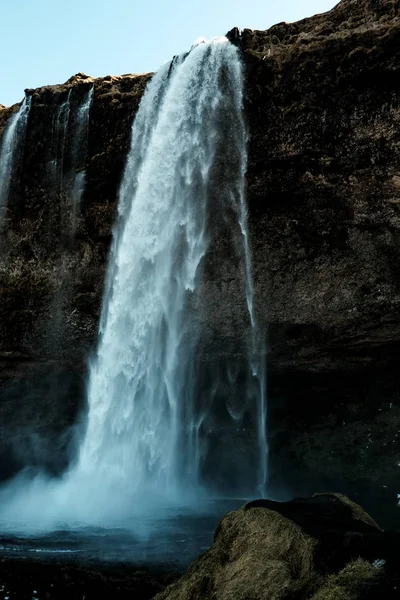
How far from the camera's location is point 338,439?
62.0ft

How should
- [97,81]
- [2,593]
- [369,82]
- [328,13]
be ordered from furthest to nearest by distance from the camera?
[97,81] → [328,13] → [369,82] → [2,593]

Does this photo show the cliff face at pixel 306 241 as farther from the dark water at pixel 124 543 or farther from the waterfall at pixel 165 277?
the dark water at pixel 124 543

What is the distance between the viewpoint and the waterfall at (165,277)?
18.9 metres

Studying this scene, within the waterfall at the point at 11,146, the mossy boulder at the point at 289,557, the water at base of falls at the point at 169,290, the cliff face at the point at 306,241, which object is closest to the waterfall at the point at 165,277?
the water at base of falls at the point at 169,290

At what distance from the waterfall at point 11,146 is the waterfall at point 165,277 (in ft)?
19.1

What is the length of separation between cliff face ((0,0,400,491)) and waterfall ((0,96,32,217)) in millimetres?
1082

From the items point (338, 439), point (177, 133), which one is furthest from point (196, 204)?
point (338, 439)

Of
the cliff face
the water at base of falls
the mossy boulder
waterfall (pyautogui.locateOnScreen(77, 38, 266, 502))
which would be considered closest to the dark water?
the mossy boulder

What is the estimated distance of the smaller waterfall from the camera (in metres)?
21.2

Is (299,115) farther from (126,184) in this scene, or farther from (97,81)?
(97,81)

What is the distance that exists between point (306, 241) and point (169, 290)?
15.9 feet

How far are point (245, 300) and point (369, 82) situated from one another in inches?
303

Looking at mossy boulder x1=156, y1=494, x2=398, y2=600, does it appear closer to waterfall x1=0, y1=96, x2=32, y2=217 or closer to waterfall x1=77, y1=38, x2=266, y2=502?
waterfall x1=77, y1=38, x2=266, y2=502

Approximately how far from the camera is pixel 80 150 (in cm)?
2128
